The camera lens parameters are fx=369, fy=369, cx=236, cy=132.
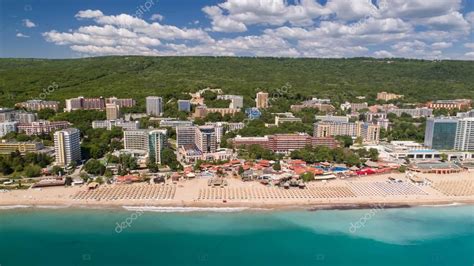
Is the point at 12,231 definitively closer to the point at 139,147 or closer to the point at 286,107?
the point at 139,147

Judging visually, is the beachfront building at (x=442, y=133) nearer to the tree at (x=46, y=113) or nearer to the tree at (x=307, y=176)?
the tree at (x=307, y=176)

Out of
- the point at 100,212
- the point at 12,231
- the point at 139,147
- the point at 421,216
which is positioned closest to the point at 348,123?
the point at 421,216

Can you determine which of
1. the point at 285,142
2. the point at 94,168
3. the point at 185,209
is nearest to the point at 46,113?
the point at 94,168

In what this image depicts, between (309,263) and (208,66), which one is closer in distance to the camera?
(309,263)

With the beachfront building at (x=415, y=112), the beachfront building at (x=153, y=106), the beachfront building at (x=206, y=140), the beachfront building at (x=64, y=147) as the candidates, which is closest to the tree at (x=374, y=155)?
the beachfront building at (x=206, y=140)

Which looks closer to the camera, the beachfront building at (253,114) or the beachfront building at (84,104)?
the beachfront building at (253,114)

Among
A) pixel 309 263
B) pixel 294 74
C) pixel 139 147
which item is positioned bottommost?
pixel 309 263

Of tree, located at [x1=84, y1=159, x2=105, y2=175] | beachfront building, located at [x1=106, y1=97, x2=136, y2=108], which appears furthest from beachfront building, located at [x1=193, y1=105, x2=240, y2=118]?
tree, located at [x1=84, y1=159, x2=105, y2=175]
